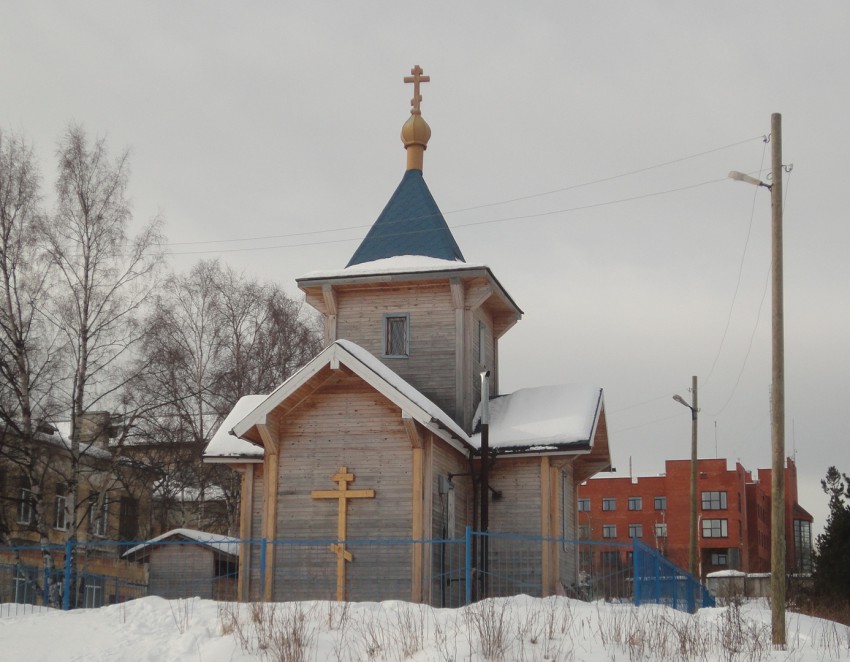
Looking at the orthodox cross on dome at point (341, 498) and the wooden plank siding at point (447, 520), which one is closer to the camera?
the orthodox cross on dome at point (341, 498)

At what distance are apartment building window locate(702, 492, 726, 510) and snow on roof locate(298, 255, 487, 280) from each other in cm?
4860

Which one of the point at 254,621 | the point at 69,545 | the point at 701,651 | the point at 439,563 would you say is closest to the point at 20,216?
the point at 69,545

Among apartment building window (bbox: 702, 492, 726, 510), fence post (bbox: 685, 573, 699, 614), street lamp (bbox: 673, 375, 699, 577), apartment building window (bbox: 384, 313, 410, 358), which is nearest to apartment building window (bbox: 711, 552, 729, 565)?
apartment building window (bbox: 702, 492, 726, 510)

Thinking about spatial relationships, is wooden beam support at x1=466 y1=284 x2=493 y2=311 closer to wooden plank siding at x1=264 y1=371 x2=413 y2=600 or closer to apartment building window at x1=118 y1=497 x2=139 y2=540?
wooden plank siding at x1=264 y1=371 x2=413 y2=600

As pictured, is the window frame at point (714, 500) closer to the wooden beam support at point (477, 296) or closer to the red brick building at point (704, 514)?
the red brick building at point (704, 514)

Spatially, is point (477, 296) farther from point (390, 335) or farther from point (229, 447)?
point (229, 447)

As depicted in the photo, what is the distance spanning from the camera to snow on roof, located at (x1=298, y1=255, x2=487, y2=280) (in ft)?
69.6

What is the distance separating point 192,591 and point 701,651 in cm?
1329

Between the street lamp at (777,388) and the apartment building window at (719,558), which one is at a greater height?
the street lamp at (777,388)

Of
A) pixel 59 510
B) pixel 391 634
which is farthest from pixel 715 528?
pixel 391 634

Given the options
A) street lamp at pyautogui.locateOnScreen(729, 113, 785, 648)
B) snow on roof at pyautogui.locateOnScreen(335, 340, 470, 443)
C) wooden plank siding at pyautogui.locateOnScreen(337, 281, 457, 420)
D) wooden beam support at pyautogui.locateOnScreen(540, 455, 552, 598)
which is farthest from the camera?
wooden plank siding at pyautogui.locateOnScreen(337, 281, 457, 420)

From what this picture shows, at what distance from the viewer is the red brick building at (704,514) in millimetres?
65938

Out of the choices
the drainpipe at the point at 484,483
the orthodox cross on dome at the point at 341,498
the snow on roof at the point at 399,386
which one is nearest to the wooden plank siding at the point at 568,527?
the drainpipe at the point at 484,483

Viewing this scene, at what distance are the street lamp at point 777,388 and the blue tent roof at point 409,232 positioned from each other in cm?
830
